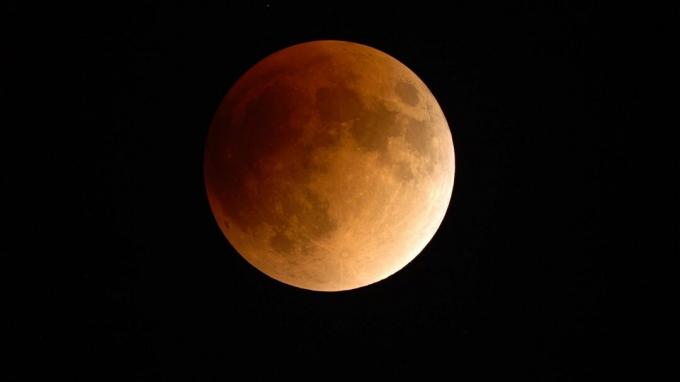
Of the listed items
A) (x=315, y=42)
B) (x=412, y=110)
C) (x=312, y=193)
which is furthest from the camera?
(x=315, y=42)

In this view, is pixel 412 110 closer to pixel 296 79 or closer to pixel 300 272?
pixel 296 79

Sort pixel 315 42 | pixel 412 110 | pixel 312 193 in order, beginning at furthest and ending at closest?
pixel 315 42 → pixel 412 110 → pixel 312 193

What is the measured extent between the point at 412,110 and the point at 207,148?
161 cm

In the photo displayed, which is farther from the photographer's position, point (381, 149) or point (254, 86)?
point (254, 86)

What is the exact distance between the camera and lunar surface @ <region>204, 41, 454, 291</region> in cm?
340

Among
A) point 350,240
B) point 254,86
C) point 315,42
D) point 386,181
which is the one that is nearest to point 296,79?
point 254,86

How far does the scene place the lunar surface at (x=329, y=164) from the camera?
3.40 metres

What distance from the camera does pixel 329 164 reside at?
3.36 metres

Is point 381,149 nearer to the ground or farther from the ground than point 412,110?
nearer to the ground

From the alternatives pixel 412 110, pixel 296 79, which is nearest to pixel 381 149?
pixel 412 110

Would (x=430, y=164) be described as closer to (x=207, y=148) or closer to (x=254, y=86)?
(x=254, y=86)

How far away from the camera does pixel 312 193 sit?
3414 mm

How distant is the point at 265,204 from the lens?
140 inches

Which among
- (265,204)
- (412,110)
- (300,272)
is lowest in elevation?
(300,272)
